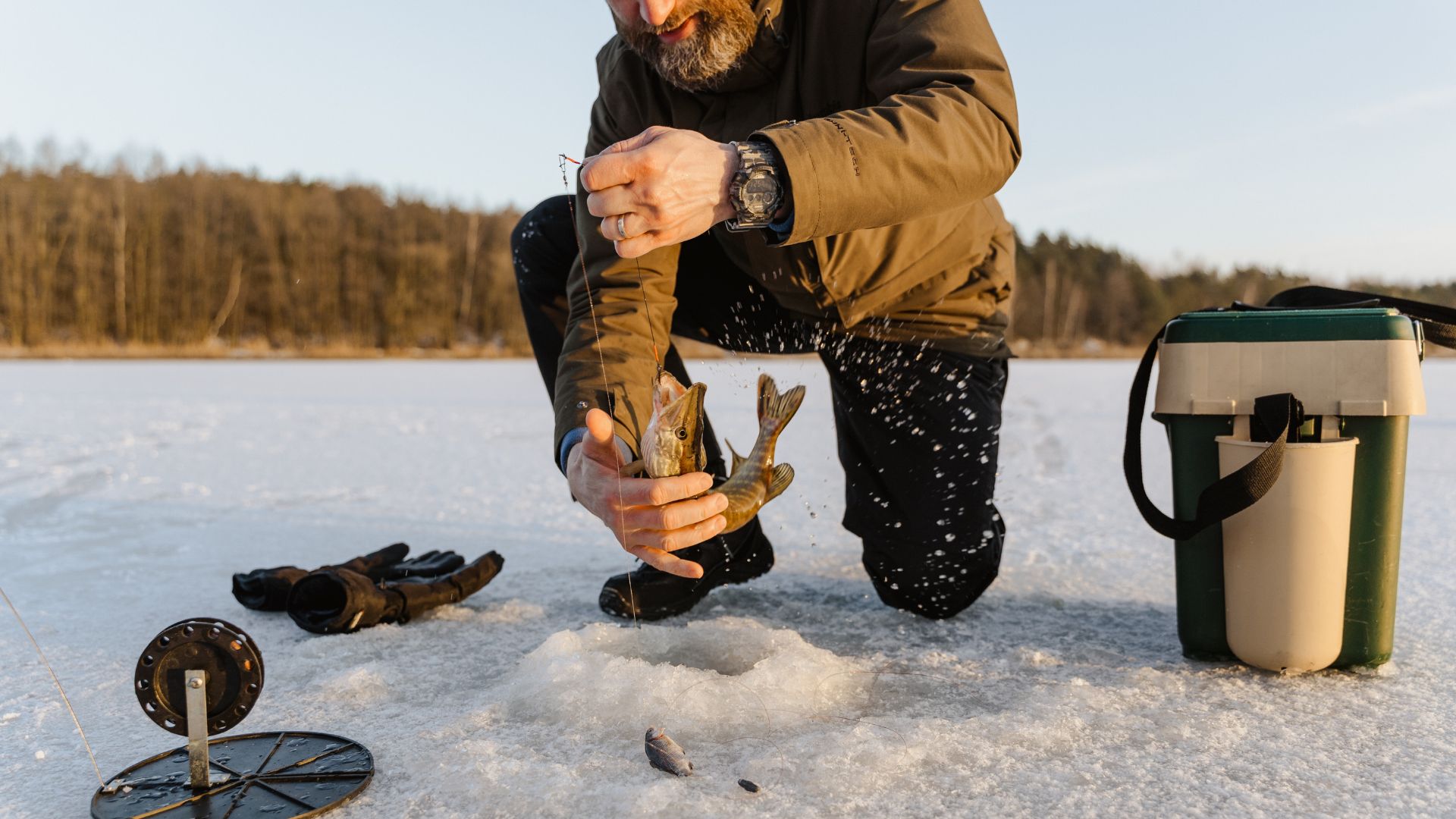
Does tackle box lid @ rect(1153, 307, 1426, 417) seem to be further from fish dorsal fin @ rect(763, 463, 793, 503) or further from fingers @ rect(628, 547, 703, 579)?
fingers @ rect(628, 547, 703, 579)

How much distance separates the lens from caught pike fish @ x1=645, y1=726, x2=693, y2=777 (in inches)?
63.2

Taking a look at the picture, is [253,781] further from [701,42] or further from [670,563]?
[701,42]

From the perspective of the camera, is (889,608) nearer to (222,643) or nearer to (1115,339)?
(222,643)

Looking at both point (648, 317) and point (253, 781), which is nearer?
point (253, 781)

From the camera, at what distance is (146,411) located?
8781 millimetres

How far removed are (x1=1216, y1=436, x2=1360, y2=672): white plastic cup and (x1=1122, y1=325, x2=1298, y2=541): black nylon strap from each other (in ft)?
0.17

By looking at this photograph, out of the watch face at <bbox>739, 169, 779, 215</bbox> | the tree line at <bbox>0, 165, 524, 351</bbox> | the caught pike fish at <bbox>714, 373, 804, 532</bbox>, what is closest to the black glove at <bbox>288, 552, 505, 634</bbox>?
the caught pike fish at <bbox>714, 373, 804, 532</bbox>

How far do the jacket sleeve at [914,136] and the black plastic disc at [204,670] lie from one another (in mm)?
1159

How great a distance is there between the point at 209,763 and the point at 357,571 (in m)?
1.18

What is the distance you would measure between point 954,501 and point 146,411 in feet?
28.0

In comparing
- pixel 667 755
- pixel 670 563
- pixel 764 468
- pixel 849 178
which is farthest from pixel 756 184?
pixel 667 755

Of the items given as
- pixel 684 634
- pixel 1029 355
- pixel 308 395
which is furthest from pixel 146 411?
pixel 1029 355

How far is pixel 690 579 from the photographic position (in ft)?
8.79

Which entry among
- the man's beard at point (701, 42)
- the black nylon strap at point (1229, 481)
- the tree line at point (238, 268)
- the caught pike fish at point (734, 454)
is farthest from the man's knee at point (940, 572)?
the tree line at point (238, 268)
